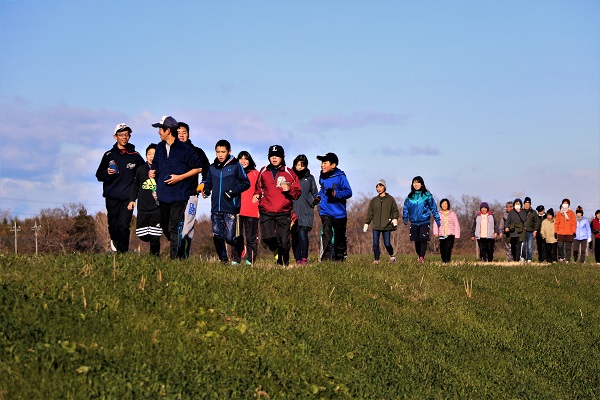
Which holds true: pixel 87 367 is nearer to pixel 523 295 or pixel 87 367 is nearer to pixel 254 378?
pixel 254 378

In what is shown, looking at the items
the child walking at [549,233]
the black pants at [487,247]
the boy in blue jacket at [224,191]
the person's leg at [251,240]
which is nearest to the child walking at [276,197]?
the boy in blue jacket at [224,191]

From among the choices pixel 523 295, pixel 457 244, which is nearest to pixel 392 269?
pixel 523 295

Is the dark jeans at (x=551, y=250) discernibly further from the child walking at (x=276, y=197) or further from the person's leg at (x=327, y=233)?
the child walking at (x=276, y=197)

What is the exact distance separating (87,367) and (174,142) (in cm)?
645

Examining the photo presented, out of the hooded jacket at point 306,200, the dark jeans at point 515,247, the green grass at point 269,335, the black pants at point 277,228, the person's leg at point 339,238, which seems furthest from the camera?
A: the dark jeans at point 515,247

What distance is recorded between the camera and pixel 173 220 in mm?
14055

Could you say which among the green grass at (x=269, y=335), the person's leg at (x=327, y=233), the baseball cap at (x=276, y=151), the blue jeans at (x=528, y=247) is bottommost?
the green grass at (x=269, y=335)

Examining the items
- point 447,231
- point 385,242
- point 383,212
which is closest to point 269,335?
point 385,242

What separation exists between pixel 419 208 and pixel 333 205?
445cm

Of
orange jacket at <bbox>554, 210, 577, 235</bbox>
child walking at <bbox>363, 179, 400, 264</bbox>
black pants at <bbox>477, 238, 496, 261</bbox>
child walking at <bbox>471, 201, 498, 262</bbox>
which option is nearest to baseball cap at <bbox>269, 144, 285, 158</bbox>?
child walking at <bbox>363, 179, 400, 264</bbox>

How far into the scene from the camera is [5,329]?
883 cm

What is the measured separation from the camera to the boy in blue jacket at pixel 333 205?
18.8 m

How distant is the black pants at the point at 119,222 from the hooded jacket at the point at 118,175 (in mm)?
138

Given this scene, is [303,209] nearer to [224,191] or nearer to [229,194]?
[224,191]
